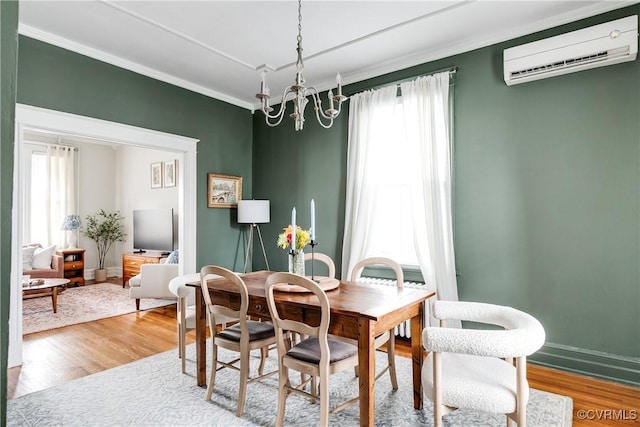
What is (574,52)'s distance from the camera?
2.83 meters

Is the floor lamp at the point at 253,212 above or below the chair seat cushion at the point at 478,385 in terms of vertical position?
above

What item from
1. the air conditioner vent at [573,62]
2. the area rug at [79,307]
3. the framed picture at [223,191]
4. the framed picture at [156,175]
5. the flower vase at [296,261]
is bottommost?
the area rug at [79,307]

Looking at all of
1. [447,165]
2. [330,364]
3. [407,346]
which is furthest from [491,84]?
[330,364]

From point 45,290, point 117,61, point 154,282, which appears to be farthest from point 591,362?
point 45,290

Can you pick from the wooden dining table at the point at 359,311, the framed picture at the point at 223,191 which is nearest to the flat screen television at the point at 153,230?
the framed picture at the point at 223,191

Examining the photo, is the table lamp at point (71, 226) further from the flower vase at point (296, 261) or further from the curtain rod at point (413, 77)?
the flower vase at point (296, 261)

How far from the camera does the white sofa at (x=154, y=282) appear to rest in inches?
191

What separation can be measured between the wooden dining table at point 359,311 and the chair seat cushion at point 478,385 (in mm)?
321

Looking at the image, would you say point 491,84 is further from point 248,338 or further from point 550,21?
point 248,338

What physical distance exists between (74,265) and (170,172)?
235 centimetres

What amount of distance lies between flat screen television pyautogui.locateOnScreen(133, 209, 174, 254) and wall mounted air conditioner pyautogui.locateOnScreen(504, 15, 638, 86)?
5822 mm

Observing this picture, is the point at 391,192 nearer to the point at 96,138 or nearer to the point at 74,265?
the point at 96,138

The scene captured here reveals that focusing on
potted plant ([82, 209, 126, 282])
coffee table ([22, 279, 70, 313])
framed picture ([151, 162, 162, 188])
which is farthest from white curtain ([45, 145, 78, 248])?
coffee table ([22, 279, 70, 313])

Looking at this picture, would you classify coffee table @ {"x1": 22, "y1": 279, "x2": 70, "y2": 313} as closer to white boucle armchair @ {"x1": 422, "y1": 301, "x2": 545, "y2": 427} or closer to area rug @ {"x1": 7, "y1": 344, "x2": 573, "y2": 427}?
area rug @ {"x1": 7, "y1": 344, "x2": 573, "y2": 427}
